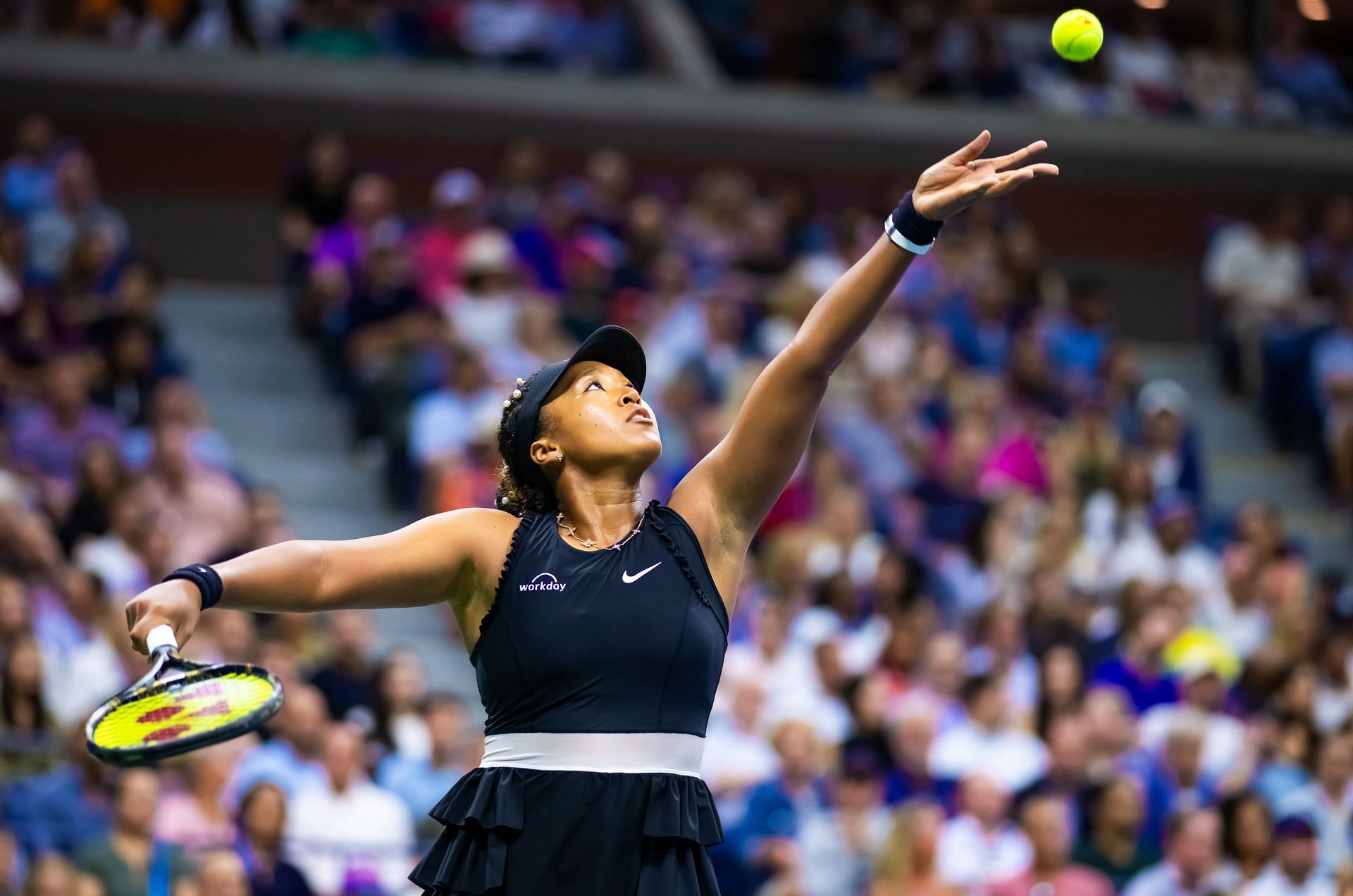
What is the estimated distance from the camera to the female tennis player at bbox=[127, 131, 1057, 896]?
12.0ft

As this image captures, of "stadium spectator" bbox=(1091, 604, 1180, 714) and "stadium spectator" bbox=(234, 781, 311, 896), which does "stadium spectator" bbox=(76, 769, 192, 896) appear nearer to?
"stadium spectator" bbox=(234, 781, 311, 896)

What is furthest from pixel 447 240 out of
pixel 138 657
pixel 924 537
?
pixel 138 657

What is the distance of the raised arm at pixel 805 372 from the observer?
12.5 feet

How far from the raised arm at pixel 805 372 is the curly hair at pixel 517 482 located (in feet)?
1.07

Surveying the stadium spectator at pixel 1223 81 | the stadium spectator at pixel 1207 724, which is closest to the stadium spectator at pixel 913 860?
the stadium spectator at pixel 1207 724

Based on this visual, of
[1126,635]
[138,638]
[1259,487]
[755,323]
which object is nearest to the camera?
[138,638]

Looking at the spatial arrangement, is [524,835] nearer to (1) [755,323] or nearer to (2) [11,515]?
(2) [11,515]

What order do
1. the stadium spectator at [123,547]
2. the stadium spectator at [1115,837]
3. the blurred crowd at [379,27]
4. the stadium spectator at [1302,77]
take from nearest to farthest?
1. the stadium spectator at [1115,837]
2. the stadium spectator at [123,547]
3. the blurred crowd at [379,27]
4. the stadium spectator at [1302,77]

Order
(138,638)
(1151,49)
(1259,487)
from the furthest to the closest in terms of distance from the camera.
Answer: (1151,49) < (1259,487) < (138,638)

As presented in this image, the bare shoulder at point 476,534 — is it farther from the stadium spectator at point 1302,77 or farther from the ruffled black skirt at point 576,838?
the stadium spectator at point 1302,77

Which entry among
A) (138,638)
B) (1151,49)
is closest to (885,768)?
(138,638)

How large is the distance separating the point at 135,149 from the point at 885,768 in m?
7.97

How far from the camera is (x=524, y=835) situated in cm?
368

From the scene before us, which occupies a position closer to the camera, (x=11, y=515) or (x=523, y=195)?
(x=11, y=515)
